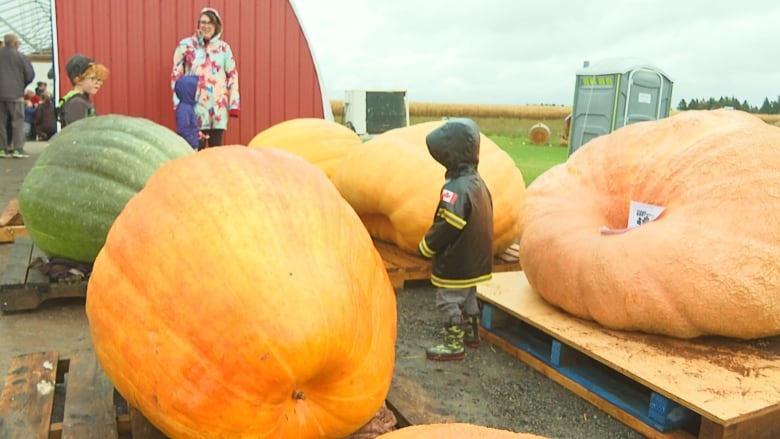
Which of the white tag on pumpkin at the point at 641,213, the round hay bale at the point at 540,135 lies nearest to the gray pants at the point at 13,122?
the white tag on pumpkin at the point at 641,213

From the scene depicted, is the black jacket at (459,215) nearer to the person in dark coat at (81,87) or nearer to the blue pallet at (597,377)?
the blue pallet at (597,377)

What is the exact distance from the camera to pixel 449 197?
3.12 metres

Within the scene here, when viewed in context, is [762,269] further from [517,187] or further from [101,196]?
[101,196]

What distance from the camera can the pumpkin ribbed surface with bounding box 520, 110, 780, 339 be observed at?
2.68 meters

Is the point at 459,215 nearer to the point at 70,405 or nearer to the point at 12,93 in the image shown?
the point at 70,405

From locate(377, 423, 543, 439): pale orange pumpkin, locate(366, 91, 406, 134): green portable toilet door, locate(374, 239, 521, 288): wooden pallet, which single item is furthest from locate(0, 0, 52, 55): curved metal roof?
locate(377, 423, 543, 439): pale orange pumpkin

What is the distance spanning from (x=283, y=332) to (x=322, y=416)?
11.8 inches

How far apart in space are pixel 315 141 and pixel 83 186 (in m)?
2.16

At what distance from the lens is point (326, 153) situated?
5.18 m

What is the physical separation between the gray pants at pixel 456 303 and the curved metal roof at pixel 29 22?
1542 cm

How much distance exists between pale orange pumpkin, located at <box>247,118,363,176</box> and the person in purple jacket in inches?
63.2

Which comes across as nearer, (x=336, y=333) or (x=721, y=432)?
(x=336, y=333)

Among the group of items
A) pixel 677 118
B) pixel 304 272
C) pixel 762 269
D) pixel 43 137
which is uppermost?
pixel 677 118

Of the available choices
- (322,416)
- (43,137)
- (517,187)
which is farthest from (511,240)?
(43,137)
